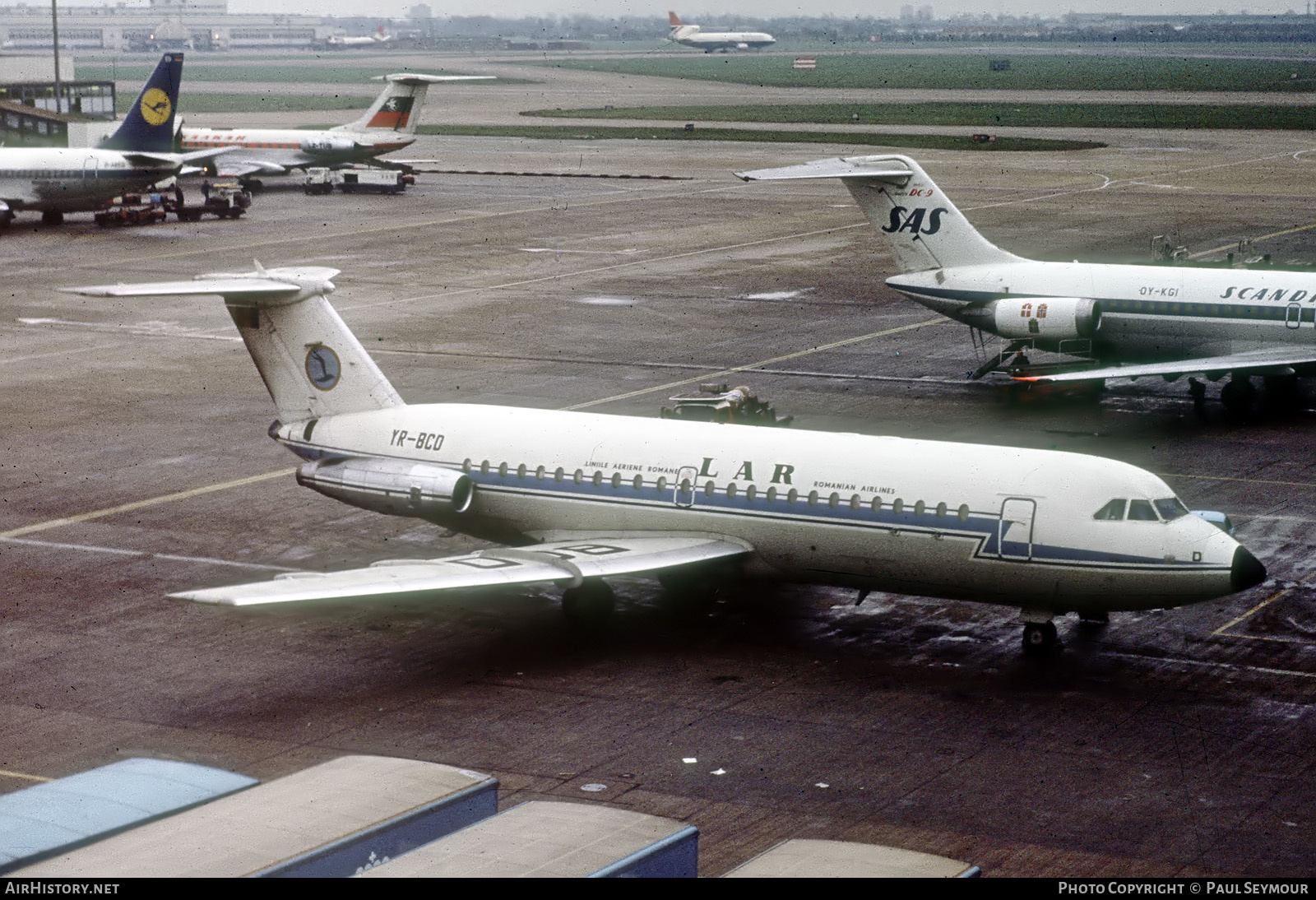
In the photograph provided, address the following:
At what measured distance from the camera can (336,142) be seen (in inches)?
3824

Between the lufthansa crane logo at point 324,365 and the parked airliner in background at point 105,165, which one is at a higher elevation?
the parked airliner in background at point 105,165

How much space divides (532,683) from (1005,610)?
826 centimetres

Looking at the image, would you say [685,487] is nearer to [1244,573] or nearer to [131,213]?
[1244,573]

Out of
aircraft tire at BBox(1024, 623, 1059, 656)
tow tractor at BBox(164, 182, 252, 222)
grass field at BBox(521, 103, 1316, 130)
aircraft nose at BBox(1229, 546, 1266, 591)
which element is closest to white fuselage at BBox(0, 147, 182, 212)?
tow tractor at BBox(164, 182, 252, 222)

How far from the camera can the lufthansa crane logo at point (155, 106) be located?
260ft

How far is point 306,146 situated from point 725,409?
64574 mm

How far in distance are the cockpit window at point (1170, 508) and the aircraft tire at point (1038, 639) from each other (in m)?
2.34

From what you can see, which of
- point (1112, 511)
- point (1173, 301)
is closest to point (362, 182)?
point (1173, 301)

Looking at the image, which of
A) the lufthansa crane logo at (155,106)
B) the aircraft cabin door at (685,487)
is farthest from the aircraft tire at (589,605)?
the lufthansa crane logo at (155,106)

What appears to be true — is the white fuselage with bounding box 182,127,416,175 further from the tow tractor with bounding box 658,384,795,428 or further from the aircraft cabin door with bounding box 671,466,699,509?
the aircraft cabin door with bounding box 671,466,699,509

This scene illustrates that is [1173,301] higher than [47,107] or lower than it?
lower

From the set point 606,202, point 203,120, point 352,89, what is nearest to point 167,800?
point 606,202

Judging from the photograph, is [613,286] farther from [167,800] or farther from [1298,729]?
[167,800]

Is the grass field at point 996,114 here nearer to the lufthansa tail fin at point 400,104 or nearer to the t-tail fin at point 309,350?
the lufthansa tail fin at point 400,104
